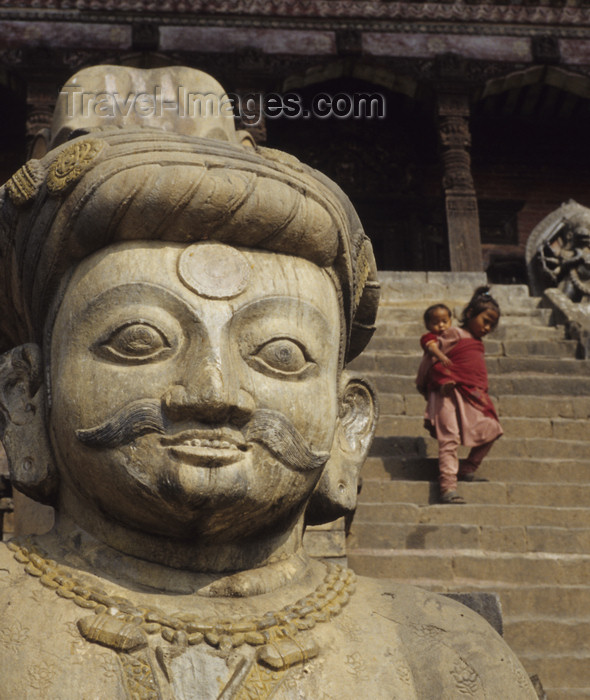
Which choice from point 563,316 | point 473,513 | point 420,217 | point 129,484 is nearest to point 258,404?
point 129,484

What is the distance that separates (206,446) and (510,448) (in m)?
5.59

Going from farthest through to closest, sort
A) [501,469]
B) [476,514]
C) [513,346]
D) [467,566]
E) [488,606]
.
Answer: [513,346] < [501,469] < [476,514] < [467,566] < [488,606]

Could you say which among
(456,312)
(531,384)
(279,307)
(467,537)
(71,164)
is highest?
(456,312)

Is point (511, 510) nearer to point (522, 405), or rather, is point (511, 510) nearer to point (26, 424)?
point (522, 405)

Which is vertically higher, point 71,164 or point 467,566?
point 71,164

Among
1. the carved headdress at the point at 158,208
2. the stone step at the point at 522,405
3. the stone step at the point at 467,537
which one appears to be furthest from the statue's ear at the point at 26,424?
→ the stone step at the point at 522,405

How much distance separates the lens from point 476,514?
21.9 feet

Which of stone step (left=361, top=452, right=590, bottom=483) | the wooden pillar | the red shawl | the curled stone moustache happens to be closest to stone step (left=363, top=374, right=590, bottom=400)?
stone step (left=361, top=452, right=590, bottom=483)

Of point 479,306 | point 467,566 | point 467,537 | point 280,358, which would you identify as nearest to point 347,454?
point 280,358

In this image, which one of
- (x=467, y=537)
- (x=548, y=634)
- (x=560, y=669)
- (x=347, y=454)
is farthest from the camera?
(x=467, y=537)

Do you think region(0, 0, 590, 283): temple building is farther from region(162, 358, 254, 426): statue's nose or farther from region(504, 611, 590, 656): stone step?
region(162, 358, 254, 426): statue's nose

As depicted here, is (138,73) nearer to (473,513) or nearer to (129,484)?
(129,484)

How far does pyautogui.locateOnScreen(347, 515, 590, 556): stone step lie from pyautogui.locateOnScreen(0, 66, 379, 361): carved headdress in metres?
3.29

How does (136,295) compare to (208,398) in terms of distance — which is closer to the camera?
(208,398)
